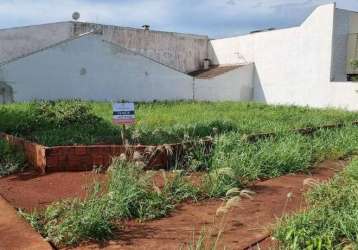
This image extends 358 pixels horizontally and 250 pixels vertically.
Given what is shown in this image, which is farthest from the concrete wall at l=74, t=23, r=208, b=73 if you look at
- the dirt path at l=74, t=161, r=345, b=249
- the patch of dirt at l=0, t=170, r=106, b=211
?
the dirt path at l=74, t=161, r=345, b=249

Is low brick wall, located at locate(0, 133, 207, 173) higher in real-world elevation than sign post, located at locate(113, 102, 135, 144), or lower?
lower

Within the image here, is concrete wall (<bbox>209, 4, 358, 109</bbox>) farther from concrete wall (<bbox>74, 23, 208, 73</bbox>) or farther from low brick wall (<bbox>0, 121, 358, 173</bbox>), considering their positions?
low brick wall (<bbox>0, 121, 358, 173</bbox>)

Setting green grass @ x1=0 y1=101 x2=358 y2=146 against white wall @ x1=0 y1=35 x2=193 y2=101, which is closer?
green grass @ x1=0 y1=101 x2=358 y2=146

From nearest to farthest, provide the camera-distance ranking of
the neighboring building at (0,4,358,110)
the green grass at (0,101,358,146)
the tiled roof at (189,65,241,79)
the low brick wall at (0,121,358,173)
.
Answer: the low brick wall at (0,121,358,173), the green grass at (0,101,358,146), the neighboring building at (0,4,358,110), the tiled roof at (189,65,241,79)

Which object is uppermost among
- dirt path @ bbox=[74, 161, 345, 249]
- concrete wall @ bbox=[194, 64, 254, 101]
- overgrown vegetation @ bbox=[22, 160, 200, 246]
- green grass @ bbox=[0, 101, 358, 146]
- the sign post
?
concrete wall @ bbox=[194, 64, 254, 101]

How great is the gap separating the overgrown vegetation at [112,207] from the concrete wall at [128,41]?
64.3ft

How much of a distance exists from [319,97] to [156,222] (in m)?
19.2

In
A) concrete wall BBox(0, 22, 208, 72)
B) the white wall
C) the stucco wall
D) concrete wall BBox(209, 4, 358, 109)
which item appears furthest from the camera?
concrete wall BBox(0, 22, 208, 72)

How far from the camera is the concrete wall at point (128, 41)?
24.0 meters

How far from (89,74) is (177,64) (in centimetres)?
900

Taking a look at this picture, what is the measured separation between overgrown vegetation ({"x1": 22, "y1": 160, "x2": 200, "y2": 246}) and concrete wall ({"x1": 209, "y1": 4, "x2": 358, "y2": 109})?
17191 mm

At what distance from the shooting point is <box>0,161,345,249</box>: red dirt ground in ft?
14.6

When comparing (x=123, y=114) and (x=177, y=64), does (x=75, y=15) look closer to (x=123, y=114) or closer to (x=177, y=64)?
(x=177, y=64)

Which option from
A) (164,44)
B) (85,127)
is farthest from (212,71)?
(85,127)
